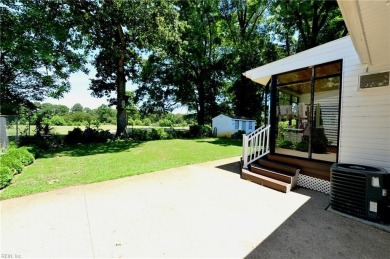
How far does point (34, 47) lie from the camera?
1024cm

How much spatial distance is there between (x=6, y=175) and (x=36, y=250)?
130 inches

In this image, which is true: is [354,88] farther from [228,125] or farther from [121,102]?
[228,125]

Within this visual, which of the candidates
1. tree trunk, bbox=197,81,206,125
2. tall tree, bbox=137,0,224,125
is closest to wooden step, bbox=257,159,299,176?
tall tree, bbox=137,0,224,125

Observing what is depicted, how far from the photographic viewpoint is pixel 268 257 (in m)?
2.23

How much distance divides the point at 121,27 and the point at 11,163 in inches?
452

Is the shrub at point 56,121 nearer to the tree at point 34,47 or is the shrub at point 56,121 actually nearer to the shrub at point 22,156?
the tree at point 34,47

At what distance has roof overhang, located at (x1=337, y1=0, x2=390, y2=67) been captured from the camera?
1.90 meters

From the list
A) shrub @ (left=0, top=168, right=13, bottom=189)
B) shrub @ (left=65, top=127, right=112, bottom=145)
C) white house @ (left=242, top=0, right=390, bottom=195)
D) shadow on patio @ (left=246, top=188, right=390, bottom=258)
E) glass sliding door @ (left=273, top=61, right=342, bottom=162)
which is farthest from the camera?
shrub @ (left=65, top=127, right=112, bottom=145)

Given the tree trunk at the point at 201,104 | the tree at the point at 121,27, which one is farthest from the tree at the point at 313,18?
the tree trunk at the point at 201,104

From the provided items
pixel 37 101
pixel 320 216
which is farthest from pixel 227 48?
pixel 320 216

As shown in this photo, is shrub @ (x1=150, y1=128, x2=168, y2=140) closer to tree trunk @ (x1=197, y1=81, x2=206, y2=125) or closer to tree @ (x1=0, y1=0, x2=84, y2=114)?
tree @ (x1=0, y1=0, x2=84, y2=114)

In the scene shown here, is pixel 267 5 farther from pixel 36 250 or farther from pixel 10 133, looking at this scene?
pixel 36 250

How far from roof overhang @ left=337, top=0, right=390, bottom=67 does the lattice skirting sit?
2722 millimetres

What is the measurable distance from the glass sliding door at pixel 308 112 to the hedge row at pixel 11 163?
697cm
